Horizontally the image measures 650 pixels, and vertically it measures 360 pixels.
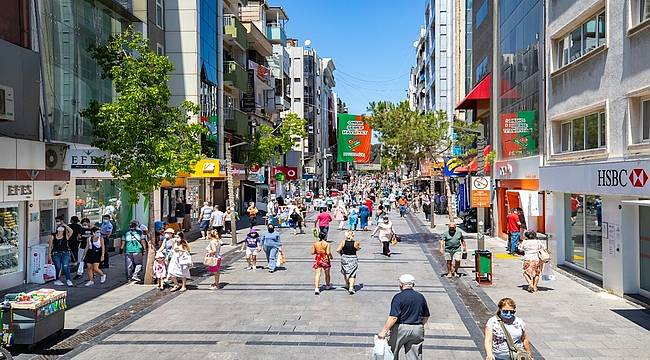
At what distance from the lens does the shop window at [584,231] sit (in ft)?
54.0

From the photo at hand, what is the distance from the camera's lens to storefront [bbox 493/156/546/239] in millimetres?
21844

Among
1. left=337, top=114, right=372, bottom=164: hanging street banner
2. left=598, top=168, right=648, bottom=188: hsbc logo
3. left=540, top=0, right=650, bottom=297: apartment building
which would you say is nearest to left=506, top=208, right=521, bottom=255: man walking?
left=540, top=0, right=650, bottom=297: apartment building

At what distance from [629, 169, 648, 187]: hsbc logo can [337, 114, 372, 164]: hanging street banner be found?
38.9 m

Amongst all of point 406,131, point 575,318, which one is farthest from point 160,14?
point 575,318

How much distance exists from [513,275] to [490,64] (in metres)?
15.9

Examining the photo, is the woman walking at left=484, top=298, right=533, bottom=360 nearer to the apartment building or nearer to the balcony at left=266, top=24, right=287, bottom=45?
the apartment building

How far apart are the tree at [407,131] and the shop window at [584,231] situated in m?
9.15

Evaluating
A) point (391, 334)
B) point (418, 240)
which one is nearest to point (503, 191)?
point (418, 240)

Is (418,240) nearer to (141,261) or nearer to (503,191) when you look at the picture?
(503,191)

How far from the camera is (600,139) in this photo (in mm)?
16547

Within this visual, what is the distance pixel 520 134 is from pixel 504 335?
59.2 feet

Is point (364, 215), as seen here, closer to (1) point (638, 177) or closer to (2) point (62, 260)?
(2) point (62, 260)

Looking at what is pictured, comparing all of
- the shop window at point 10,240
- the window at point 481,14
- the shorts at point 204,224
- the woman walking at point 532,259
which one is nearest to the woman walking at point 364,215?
the shorts at point 204,224

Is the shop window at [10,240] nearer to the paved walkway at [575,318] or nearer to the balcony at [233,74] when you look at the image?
the paved walkway at [575,318]
